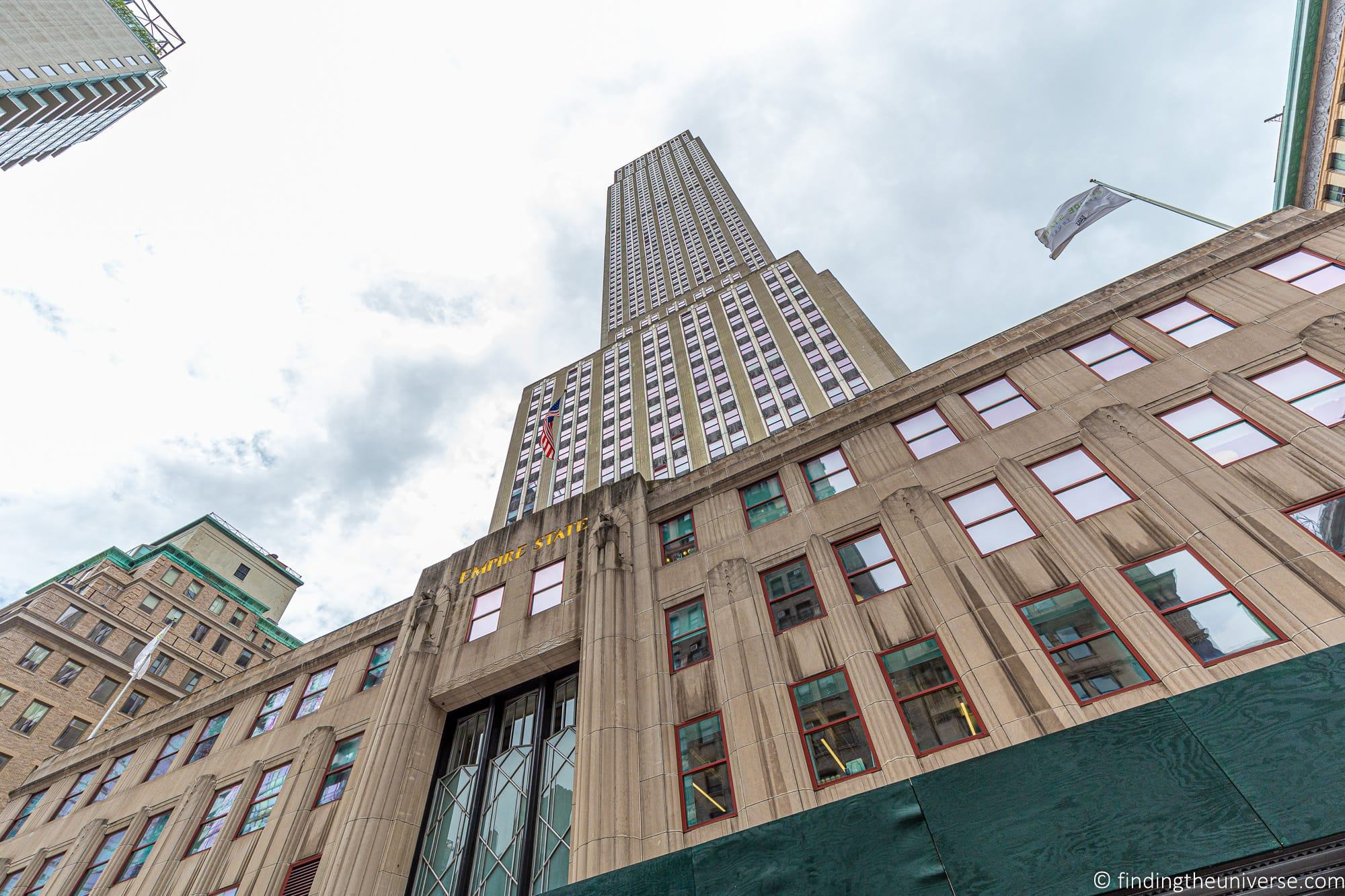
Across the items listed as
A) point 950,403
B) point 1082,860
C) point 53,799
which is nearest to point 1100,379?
point 950,403

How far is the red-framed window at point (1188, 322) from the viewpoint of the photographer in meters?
18.3

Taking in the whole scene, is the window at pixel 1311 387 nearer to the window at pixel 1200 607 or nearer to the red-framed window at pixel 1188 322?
the red-framed window at pixel 1188 322

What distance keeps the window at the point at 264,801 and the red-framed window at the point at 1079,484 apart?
25.0 meters

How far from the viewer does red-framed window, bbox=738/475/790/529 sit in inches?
803

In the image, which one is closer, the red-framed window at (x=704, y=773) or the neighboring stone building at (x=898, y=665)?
the neighboring stone building at (x=898, y=665)

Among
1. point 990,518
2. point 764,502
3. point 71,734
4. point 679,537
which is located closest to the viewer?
point 990,518

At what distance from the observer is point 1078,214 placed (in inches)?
984

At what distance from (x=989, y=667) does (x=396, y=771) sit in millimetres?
15553

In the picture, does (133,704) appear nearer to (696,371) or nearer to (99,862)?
(99,862)

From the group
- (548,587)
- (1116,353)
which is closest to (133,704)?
(548,587)

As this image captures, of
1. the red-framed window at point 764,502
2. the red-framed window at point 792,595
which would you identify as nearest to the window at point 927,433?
the red-framed window at point 764,502

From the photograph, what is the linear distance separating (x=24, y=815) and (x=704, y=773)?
34875 millimetres

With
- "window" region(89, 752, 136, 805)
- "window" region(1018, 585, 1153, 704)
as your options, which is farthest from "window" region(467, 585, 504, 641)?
"window" region(89, 752, 136, 805)

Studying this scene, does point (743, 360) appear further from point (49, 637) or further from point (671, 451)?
point (49, 637)
